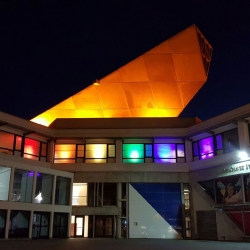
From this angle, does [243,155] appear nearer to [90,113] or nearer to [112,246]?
[112,246]

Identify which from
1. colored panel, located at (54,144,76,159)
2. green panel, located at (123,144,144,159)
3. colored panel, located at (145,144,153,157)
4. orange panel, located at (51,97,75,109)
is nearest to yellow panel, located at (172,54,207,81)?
colored panel, located at (145,144,153,157)

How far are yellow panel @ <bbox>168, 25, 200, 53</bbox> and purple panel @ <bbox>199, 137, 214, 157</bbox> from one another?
30.4ft

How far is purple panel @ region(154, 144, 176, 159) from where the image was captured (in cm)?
2812

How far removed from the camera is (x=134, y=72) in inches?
1204

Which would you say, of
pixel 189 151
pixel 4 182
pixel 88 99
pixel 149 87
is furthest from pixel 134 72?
pixel 4 182

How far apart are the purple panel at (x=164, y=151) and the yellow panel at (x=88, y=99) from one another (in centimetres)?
691

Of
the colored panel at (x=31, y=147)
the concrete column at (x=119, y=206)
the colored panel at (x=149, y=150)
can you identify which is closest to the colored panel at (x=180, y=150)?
the colored panel at (x=149, y=150)

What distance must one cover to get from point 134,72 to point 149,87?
2063 millimetres

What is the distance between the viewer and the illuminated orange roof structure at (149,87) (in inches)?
1188

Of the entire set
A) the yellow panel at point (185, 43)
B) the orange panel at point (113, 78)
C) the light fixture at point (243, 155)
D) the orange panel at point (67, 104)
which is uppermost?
the yellow panel at point (185, 43)

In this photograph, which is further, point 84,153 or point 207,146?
point 84,153

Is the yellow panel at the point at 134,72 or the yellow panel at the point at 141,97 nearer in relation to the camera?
the yellow panel at the point at 141,97

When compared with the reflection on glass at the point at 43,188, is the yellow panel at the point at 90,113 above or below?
above

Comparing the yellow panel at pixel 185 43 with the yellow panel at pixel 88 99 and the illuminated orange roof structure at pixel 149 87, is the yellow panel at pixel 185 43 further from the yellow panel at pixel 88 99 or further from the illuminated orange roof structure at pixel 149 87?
the yellow panel at pixel 88 99
